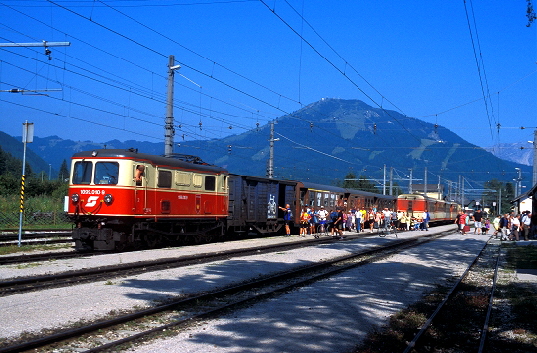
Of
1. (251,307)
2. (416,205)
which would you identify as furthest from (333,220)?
(416,205)

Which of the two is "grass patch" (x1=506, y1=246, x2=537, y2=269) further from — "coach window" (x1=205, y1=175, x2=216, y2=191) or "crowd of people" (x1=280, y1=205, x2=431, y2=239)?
"coach window" (x1=205, y1=175, x2=216, y2=191)

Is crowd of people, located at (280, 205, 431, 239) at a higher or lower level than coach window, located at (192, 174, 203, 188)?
lower

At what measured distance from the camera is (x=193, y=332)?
827 centimetres

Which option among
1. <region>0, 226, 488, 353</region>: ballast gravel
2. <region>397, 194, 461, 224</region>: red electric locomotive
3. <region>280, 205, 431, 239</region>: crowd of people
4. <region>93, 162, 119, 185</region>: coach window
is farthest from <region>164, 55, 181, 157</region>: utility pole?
<region>397, 194, 461, 224</region>: red electric locomotive

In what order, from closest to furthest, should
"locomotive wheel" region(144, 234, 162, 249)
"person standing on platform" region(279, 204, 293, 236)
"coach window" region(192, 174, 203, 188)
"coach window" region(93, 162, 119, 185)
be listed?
"coach window" region(93, 162, 119, 185) → "locomotive wheel" region(144, 234, 162, 249) → "coach window" region(192, 174, 203, 188) → "person standing on platform" region(279, 204, 293, 236)

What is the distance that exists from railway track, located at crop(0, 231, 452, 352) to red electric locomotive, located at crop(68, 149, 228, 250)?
6.49m

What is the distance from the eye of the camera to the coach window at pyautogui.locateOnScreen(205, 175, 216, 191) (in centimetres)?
2405

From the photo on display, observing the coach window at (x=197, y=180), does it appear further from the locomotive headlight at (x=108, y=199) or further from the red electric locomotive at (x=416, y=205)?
the red electric locomotive at (x=416, y=205)

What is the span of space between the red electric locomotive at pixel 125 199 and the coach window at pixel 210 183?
1.72 metres

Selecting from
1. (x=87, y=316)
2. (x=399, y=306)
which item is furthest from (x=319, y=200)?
(x=87, y=316)

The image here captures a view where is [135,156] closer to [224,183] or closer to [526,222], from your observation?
[224,183]

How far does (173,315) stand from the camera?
9414mm

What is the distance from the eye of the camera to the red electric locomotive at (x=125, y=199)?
60.8 ft

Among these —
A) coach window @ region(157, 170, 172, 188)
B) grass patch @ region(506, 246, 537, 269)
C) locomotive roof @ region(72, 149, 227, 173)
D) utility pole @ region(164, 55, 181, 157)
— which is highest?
utility pole @ region(164, 55, 181, 157)
